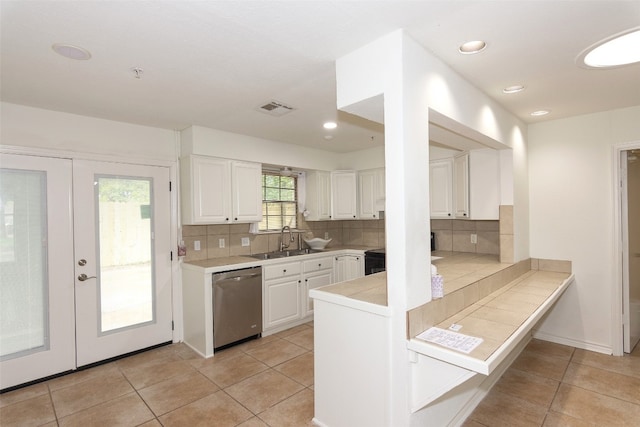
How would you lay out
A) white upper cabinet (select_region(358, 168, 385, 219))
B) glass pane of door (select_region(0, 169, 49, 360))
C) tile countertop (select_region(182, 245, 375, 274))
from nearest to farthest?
glass pane of door (select_region(0, 169, 49, 360))
tile countertop (select_region(182, 245, 375, 274))
white upper cabinet (select_region(358, 168, 385, 219))

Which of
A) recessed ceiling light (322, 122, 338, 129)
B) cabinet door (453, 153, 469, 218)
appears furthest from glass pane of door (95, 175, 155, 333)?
cabinet door (453, 153, 469, 218)

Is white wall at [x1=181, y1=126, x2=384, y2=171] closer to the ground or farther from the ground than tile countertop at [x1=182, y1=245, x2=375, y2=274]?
farther from the ground

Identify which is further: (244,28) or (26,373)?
(26,373)

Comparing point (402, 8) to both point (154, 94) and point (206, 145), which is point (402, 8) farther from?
point (206, 145)

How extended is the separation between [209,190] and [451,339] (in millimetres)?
2897

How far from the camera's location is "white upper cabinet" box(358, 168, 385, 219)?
4848 millimetres

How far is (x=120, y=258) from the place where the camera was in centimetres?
343

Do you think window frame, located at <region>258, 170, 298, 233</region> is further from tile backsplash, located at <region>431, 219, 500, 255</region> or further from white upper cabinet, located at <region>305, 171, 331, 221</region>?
tile backsplash, located at <region>431, 219, 500, 255</region>

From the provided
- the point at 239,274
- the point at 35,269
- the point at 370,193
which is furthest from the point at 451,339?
the point at 35,269

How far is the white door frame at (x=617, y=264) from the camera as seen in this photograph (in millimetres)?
3227

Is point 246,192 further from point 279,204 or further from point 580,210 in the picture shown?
point 580,210

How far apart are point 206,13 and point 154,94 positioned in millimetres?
1312

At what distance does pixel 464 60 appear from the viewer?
2.10 metres

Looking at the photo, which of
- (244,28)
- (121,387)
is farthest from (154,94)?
(121,387)
